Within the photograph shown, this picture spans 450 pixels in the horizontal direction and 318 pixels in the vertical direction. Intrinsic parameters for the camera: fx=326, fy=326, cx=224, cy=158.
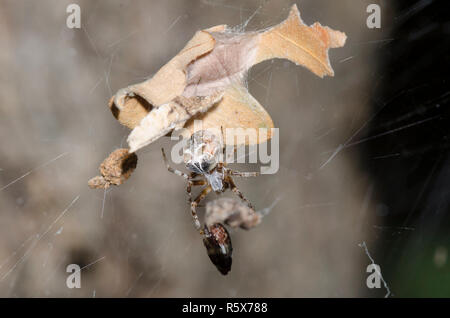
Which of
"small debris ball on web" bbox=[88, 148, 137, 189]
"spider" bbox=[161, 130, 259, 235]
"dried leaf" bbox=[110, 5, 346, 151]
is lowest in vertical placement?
"small debris ball on web" bbox=[88, 148, 137, 189]

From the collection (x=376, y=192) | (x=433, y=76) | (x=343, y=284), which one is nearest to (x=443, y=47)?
(x=433, y=76)

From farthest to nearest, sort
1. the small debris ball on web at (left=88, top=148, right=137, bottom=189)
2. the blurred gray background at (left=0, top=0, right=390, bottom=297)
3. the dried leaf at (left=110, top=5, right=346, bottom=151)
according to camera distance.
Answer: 1. the blurred gray background at (left=0, top=0, right=390, bottom=297)
2. the small debris ball on web at (left=88, top=148, right=137, bottom=189)
3. the dried leaf at (left=110, top=5, right=346, bottom=151)

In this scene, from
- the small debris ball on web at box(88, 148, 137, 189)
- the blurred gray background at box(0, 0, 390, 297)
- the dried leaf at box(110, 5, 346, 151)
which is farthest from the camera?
the blurred gray background at box(0, 0, 390, 297)

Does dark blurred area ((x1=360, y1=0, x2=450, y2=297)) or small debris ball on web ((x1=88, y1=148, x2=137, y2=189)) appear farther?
dark blurred area ((x1=360, y1=0, x2=450, y2=297))

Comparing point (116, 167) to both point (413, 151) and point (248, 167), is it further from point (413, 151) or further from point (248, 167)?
point (413, 151)

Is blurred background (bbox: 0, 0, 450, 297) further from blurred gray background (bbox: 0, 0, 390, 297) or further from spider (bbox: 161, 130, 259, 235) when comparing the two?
spider (bbox: 161, 130, 259, 235)

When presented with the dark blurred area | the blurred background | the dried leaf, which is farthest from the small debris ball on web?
the dark blurred area

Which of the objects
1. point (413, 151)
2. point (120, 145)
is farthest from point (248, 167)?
point (413, 151)
